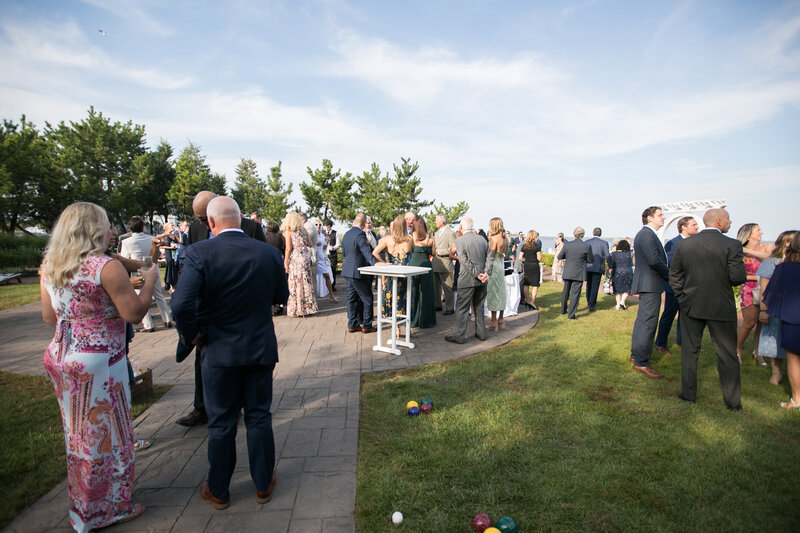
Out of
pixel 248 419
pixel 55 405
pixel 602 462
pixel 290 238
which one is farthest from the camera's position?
pixel 290 238

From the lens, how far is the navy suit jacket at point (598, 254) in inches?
350

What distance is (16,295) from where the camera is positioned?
1082cm

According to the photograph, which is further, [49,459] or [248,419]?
[49,459]

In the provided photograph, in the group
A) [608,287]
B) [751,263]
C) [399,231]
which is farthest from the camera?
[608,287]

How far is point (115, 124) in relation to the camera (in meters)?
39.5

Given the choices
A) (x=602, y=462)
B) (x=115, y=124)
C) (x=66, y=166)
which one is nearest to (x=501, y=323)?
(x=602, y=462)

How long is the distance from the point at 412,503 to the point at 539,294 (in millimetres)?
10136

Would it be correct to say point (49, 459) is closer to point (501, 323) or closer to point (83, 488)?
point (83, 488)

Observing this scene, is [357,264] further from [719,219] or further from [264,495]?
[719,219]

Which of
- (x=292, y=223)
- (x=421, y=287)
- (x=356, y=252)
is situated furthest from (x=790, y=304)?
(x=292, y=223)

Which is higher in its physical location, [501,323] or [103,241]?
[103,241]

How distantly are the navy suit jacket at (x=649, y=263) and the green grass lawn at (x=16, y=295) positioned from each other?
1298 centimetres

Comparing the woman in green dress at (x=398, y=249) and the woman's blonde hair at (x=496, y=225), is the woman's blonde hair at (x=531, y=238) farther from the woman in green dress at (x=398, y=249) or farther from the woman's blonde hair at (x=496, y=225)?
the woman in green dress at (x=398, y=249)

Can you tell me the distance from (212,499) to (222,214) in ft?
5.91
